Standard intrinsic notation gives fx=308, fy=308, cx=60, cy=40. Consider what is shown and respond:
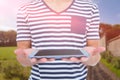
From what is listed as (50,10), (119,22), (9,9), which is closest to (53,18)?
(50,10)

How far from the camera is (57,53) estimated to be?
0.62 m

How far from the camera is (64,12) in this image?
65 cm

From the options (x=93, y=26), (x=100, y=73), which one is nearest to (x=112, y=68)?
(x=100, y=73)

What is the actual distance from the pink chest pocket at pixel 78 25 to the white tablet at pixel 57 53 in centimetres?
5

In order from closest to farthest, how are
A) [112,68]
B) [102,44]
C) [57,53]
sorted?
1. [57,53]
2. [102,44]
3. [112,68]

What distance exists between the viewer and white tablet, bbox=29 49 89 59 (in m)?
0.61

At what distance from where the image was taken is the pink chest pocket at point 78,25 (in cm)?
65

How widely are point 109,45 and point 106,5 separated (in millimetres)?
159

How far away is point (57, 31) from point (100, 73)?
600mm

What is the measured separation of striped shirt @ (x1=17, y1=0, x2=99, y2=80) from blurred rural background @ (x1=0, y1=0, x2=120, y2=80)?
455 mm

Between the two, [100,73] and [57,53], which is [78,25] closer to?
[57,53]

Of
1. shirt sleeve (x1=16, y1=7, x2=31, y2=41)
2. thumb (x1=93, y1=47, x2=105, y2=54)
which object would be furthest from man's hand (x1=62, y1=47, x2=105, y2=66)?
shirt sleeve (x1=16, y1=7, x2=31, y2=41)

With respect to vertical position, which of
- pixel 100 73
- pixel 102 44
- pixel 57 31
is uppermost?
pixel 57 31

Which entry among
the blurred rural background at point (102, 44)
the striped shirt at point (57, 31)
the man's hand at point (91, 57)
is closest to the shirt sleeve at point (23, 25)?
the striped shirt at point (57, 31)
